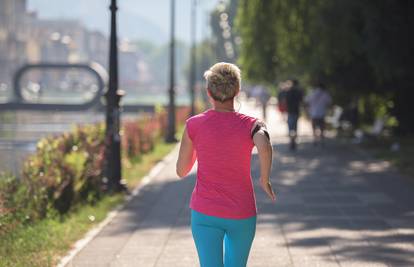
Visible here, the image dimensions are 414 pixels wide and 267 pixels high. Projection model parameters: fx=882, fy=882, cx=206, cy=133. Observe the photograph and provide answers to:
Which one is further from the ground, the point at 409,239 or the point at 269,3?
the point at 269,3

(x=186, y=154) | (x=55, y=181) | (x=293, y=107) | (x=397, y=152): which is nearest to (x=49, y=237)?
(x=55, y=181)

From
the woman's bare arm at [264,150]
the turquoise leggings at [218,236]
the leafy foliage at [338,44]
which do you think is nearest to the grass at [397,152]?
the leafy foliage at [338,44]

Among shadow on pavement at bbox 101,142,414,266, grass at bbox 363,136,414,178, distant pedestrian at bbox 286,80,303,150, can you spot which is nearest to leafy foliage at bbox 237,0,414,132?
distant pedestrian at bbox 286,80,303,150

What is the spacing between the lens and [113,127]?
534 inches

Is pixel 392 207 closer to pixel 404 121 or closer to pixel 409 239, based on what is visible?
pixel 409 239

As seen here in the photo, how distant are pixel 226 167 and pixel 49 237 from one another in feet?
14.8

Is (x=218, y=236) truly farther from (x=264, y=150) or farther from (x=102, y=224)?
(x=102, y=224)

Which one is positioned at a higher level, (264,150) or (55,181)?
(264,150)

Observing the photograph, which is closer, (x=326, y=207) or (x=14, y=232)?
(x=14, y=232)

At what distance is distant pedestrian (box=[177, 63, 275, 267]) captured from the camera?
492 cm

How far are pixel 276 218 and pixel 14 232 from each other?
353cm

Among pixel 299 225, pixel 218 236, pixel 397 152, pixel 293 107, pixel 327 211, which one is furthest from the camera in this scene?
pixel 293 107

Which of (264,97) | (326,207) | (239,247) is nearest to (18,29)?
(264,97)

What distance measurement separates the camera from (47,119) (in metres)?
52.2
